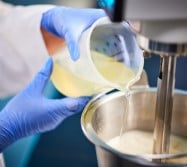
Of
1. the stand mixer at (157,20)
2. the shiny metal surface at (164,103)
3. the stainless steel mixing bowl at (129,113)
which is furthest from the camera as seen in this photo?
the stainless steel mixing bowl at (129,113)

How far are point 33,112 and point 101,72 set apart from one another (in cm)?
19

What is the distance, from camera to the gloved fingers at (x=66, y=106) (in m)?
0.86

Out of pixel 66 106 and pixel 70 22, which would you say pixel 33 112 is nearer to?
pixel 66 106

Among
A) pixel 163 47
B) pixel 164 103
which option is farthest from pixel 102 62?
pixel 163 47

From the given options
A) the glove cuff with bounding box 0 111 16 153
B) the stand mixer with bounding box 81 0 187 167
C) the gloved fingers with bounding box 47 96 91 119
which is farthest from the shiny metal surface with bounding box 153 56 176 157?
the glove cuff with bounding box 0 111 16 153

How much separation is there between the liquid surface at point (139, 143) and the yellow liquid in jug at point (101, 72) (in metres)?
0.11

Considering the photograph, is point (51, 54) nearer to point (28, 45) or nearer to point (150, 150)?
point (28, 45)

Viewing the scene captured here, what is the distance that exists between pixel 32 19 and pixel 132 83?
35 centimetres

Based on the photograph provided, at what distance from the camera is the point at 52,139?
127 cm

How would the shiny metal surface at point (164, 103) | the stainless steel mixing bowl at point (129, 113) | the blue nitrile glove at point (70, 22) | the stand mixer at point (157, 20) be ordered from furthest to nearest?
the blue nitrile glove at point (70, 22) < the stainless steel mixing bowl at point (129, 113) < the shiny metal surface at point (164, 103) < the stand mixer at point (157, 20)

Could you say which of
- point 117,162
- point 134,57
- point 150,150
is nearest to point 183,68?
point 134,57

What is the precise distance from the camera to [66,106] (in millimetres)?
879

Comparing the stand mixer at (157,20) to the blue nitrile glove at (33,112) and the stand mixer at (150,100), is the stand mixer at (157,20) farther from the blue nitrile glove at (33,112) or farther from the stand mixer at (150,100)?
the blue nitrile glove at (33,112)

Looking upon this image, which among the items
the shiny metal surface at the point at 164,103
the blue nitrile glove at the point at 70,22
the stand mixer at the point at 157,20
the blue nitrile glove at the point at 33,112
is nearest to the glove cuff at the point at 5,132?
the blue nitrile glove at the point at 33,112
